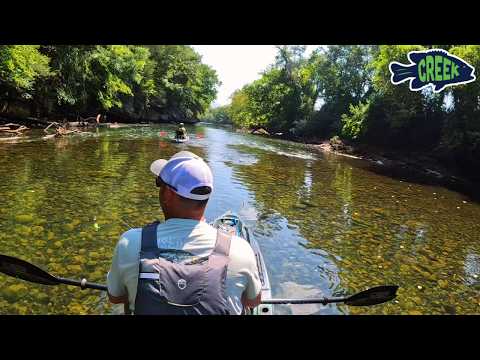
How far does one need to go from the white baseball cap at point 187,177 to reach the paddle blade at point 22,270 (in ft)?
7.07

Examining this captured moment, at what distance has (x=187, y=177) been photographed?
274cm

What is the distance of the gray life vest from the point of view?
8.18ft

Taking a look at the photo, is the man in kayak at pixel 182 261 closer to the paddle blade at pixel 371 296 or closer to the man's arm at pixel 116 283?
the man's arm at pixel 116 283

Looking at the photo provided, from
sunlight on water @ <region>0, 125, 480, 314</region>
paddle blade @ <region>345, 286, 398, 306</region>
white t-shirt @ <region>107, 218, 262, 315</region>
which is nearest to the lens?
white t-shirt @ <region>107, 218, 262, 315</region>

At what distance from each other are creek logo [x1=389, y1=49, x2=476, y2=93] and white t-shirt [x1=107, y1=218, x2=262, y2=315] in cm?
1251

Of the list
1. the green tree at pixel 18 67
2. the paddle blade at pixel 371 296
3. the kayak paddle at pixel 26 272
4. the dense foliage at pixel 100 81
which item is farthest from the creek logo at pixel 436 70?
the dense foliage at pixel 100 81

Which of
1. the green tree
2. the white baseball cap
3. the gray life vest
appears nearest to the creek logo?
the white baseball cap

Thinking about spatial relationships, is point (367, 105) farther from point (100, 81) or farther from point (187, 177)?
point (187, 177)

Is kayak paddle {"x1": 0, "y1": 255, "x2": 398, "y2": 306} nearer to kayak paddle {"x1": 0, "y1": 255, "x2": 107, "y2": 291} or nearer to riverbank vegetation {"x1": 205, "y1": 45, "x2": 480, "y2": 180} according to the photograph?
kayak paddle {"x1": 0, "y1": 255, "x2": 107, "y2": 291}

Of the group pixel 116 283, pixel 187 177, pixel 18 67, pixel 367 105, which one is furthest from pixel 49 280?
pixel 367 105

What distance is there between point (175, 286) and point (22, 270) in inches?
91.5

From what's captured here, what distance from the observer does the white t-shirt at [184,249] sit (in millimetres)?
2604
